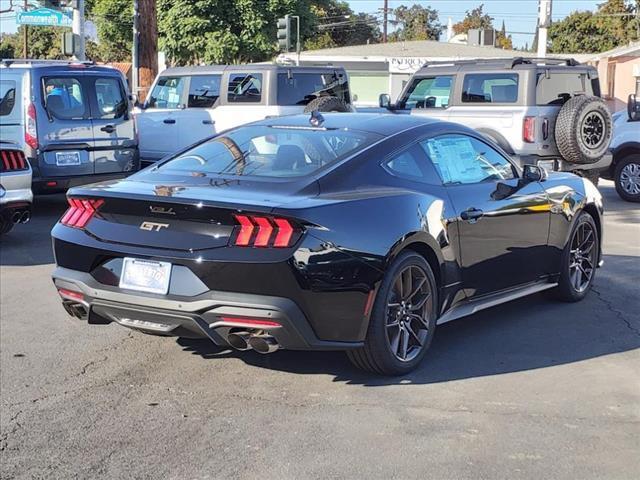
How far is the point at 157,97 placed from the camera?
14.7 m

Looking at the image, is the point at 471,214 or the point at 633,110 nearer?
the point at 471,214

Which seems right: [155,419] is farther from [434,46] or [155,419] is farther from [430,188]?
[434,46]

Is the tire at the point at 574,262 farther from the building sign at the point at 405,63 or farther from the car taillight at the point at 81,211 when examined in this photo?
the building sign at the point at 405,63

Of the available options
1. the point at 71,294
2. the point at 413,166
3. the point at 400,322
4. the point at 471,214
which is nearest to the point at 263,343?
the point at 400,322

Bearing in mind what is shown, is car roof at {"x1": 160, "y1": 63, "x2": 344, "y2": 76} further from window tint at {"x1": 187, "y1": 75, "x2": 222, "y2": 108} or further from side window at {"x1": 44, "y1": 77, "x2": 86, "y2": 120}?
side window at {"x1": 44, "y1": 77, "x2": 86, "y2": 120}

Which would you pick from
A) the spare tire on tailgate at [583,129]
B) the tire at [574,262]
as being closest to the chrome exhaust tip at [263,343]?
the tire at [574,262]

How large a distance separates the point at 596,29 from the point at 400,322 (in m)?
59.8

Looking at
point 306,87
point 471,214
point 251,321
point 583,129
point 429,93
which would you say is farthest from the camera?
point 306,87

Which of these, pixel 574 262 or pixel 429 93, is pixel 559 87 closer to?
pixel 429 93

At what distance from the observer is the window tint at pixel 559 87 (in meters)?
12.0

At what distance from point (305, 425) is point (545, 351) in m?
2.06

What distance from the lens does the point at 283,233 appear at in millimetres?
4535

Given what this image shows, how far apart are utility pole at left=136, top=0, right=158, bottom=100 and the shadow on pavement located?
53.3ft

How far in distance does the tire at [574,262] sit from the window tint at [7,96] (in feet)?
26.0
